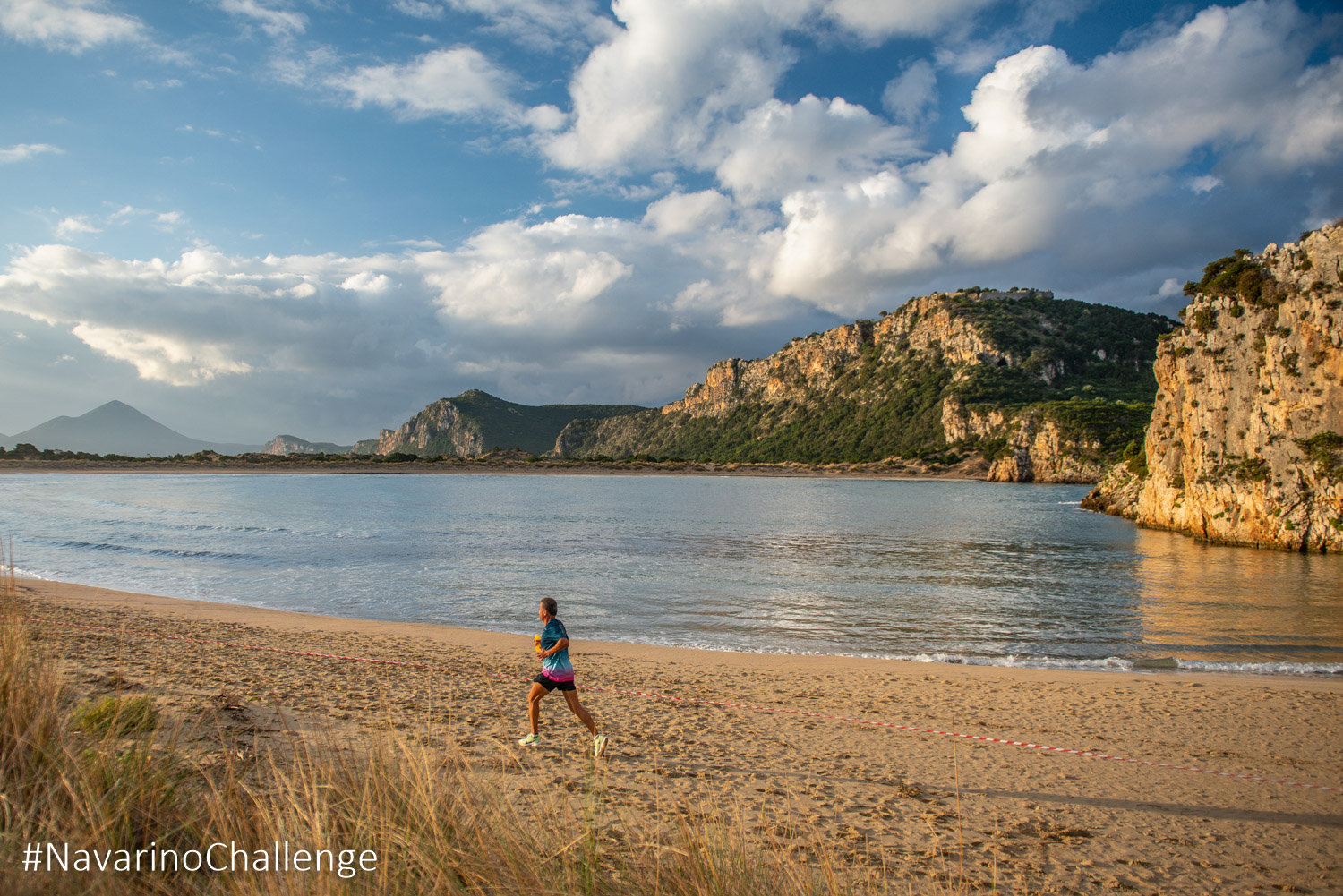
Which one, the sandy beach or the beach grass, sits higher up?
the beach grass

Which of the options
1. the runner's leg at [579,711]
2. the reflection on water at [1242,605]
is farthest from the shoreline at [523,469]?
the runner's leg at [579,711]

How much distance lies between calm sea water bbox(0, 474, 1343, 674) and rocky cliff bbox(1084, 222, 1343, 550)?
6.29 feet

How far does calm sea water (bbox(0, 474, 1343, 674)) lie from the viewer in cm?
1272

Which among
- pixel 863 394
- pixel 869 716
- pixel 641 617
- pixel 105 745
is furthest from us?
pixel 863 394

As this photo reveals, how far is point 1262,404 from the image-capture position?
1048 inches

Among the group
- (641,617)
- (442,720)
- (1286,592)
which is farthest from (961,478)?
(442,720)

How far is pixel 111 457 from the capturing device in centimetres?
10950

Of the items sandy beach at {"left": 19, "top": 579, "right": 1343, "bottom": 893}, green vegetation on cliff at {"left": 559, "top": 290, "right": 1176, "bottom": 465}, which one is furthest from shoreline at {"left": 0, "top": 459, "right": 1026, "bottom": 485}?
sandy beach at {"left": 19, "top": 579, "right": 1343, "bottom": 893}

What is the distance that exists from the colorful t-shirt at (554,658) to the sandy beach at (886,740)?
2.35ft

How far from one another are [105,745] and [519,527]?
104ft

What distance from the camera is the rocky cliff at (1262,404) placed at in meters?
A: 24.2

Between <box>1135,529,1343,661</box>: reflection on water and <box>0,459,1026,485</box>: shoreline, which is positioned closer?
<box>1135,529,1343,661</box>: reflection on water

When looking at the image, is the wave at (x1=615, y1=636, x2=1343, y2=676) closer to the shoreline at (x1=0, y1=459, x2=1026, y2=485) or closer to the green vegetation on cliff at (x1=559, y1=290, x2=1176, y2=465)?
the green vegetation on cliff at (x1=559, y1=290, x2=1176, y2=465)

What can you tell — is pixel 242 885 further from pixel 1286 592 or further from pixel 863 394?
pixel 863 394
